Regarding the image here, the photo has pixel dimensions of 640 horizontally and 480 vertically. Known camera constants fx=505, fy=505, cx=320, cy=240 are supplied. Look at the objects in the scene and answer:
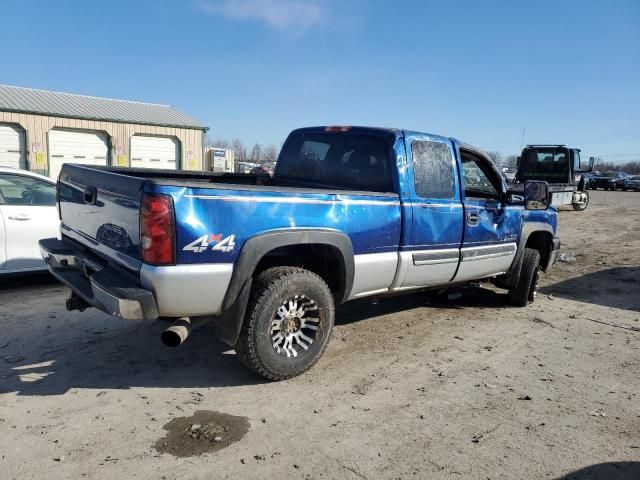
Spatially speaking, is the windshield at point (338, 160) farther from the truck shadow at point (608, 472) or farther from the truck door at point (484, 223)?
the truck shadow at point (608, 472)

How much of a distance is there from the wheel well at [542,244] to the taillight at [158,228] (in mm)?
5083

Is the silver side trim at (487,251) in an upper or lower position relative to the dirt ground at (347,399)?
upper

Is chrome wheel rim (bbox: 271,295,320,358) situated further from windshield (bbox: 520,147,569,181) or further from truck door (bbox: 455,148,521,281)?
windshield (bbox: 520,147,569,181)

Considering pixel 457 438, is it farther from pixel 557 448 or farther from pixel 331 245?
pixel 331 245

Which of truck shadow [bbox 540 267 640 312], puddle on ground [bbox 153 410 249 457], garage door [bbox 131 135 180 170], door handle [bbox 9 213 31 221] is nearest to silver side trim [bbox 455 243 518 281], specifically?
truck shadow [bbox 540 267 640 312]

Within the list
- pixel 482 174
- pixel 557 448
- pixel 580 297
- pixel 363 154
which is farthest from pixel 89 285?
pixel 580 297

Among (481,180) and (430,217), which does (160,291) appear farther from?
(481,180)

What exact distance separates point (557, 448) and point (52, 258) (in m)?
3.97

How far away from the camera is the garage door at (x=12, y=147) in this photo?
870 inches

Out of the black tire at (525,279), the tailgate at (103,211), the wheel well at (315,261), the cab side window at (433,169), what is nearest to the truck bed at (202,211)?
the tailgate at (103,211)

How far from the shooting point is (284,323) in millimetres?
3881

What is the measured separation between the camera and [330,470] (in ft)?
9.20

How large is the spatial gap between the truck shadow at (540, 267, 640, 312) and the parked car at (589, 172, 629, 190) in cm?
3791

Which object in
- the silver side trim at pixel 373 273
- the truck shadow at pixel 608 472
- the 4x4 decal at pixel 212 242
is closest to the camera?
the truck shadow at pixel 608 472
